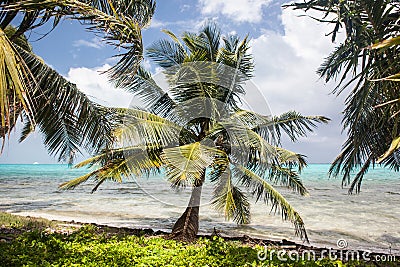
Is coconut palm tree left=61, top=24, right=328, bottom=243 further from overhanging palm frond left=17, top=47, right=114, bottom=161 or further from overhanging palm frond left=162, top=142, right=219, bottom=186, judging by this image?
overhanging palm frond left=17, top=47, right=114, bottom=161

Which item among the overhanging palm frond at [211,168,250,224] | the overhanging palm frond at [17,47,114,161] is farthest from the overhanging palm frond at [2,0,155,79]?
the overhanging palm frond at [211,168,250,224]

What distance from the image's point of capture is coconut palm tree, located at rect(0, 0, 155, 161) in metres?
3.59

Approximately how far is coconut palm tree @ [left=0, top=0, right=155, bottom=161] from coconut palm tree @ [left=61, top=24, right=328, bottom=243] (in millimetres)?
957

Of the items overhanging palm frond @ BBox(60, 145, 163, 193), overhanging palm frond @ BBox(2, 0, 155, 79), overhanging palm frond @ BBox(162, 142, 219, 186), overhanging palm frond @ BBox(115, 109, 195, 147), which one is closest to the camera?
overhanging palm frond @ BBox(2, 0, 155, 79)

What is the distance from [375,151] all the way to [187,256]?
3.97 metres

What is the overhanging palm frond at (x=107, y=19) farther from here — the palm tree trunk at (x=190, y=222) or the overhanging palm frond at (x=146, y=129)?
the palm tree trunk at (x=190, y=222)

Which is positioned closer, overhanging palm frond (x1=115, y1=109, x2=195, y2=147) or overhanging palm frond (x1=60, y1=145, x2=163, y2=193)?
overhanging palm frond (x1=115, y1=109, x2=195, y2=147)

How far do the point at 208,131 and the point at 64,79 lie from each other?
10.5 ft

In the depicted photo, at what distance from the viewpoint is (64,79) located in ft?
15.7

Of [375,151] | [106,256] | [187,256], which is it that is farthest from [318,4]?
[106,256]

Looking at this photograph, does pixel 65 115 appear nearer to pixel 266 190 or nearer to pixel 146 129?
pixel 146 129

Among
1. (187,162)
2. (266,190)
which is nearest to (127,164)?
(187,162)

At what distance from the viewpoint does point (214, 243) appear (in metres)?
5.28

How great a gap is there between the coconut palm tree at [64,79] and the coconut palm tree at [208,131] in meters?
0.96
